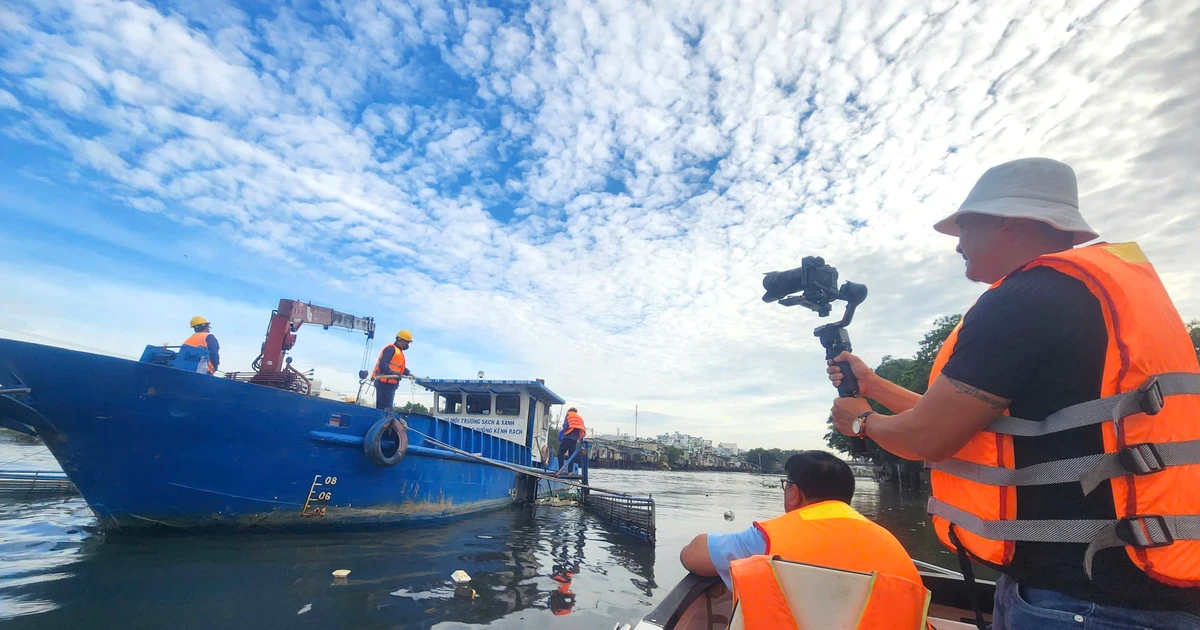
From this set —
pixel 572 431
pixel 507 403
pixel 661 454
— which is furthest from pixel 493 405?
pixel 661 454

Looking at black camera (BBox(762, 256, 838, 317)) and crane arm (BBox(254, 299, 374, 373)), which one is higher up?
crane arm (BBox(254, 299, 374, 373))

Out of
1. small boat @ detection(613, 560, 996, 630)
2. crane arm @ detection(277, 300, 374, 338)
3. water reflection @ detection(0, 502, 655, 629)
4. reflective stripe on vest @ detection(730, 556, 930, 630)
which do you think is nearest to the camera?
reflective stripe on vest @ detection(730, 556, 930, 630)

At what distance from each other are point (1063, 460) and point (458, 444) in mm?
10606

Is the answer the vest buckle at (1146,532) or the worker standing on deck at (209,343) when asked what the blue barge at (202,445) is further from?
the vest buckle at (1146,532)

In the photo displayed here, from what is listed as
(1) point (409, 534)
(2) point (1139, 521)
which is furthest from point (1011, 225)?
(1) point (409, 534)

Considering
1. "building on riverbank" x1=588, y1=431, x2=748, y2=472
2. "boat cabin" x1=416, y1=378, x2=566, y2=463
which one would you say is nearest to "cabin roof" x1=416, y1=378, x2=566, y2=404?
"boat cabin" x1=416, y1=378, x2=566, y2=463

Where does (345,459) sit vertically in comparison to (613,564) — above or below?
above

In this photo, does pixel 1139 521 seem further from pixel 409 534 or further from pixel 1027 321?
pixel 409 534

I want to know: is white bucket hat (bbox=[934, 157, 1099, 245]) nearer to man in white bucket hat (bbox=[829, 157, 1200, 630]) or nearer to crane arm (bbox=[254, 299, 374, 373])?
man in white bucket hat (bbox=[829, 157, 1200, 630])

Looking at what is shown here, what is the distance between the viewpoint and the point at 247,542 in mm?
6555

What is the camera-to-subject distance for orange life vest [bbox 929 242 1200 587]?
1.00 metres

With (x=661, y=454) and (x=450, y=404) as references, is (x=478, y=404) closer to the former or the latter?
(x=450, y=404)

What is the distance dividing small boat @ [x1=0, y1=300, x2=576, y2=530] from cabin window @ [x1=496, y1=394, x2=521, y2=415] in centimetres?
568

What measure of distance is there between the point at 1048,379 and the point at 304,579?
21.4 ft
